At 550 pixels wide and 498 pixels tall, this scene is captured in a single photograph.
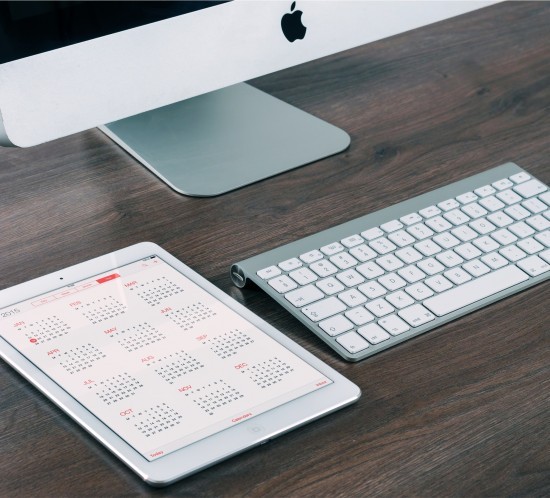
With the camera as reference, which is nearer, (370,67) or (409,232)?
(409,232)

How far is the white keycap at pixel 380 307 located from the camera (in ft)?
2.51

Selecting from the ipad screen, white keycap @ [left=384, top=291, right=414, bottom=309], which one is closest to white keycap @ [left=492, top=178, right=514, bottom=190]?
white keycap @ [left=384, top=291, right=414, bottom=309]

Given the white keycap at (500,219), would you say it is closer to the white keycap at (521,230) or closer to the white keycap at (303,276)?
the white keycap at (521,230)

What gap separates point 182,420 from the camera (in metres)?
0.66

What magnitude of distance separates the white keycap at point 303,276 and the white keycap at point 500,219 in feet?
0.62

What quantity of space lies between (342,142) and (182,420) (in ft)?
1.54

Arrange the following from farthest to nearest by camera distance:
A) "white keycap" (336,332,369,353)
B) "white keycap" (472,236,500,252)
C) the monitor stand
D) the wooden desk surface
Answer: the monitor stand, "white keycap" (472,236,500,252), "white keycap" (336,332,369,353), the wooden desk surface

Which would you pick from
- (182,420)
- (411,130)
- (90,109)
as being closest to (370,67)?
(411,130)

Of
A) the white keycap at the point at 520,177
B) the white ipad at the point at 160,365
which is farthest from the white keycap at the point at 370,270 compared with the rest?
the white keycap at the point at 520,177

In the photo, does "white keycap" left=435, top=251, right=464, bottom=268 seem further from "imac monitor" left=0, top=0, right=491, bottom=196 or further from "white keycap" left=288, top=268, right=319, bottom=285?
"imac monitor" left=0, top=0, right=491, bottom=196

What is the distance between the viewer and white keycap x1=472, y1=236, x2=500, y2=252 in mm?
843

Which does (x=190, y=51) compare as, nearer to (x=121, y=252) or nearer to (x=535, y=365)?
(x=121, y=252)

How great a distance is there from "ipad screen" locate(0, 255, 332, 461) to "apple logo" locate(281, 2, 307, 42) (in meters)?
0.32

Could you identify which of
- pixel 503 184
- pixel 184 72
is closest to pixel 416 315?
pixel 503 184
